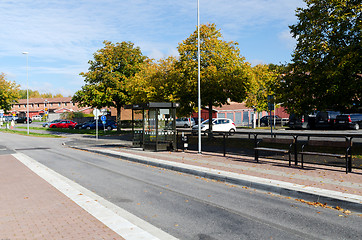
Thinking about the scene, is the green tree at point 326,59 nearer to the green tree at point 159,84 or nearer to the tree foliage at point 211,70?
the tree foliage at point 211,70

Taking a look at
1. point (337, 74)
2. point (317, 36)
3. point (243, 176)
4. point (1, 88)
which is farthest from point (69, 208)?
point (1, 88)

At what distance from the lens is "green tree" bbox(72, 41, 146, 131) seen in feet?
125

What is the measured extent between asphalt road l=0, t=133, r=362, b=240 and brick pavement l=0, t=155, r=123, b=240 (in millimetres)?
1031

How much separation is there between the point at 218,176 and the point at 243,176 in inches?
32.0

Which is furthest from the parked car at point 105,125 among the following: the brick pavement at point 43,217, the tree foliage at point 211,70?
the brick pavement at point 43,217

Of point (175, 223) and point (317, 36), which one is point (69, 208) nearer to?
point (175, 223)

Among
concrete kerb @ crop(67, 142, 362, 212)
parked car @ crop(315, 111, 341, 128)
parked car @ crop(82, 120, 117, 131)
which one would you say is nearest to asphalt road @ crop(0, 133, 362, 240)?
concrete kerb @ crop(67, 142, 362, 212)

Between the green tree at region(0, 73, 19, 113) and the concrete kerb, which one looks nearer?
the concrete kerb

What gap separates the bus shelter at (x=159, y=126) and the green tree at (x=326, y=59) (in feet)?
20.6

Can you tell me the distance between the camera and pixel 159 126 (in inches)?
740

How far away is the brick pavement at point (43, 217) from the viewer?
17.3 ft

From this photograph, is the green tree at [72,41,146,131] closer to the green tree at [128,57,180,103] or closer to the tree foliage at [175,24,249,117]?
the green tree at [128,57,180,103]

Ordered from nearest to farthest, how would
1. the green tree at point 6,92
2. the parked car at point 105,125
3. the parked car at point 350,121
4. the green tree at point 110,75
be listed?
the parked car at point 350,121 → the green tree at point 110,75 → the parked car at point 105,125 → the green tree at point 6,92

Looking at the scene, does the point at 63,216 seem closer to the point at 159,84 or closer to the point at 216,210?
the point at 216,210
